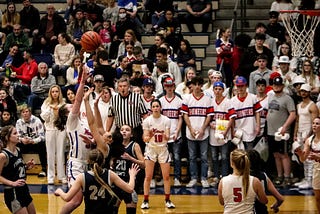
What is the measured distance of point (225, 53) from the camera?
17.3 m

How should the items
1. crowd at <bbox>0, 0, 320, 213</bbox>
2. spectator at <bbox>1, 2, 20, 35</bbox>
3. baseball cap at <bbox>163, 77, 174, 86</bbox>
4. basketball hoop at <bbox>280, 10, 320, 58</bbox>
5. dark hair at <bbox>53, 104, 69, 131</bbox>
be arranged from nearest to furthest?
dark hair at <bbox>53, 104, 69, 131</bbox>
crowd at <bbox>0, 0, 320, 213</bbox>
baseball cap at <bbox>163, 77, 174, 86</bbox>
basketball hoop at <bbox>280, 10, 320, 58</bbox>
spectator at <bbox>1, 2, 20, 35</bbox>

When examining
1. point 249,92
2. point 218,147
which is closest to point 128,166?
point 218,147

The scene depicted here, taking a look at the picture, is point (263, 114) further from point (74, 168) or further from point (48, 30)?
point (48, 30)

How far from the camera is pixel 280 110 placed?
15.4 metres

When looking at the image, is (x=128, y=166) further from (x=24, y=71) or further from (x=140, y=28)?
(x=140, y=28)

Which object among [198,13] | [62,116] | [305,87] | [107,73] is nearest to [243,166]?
[62,116]

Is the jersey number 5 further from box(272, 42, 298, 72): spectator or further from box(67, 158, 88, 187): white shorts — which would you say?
box(272, 42, 298, 72): spectator

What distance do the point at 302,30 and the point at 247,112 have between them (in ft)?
9.57

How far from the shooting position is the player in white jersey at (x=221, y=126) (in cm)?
1511

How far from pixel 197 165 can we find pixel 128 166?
4612 millimetres

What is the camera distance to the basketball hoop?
55.6 ft

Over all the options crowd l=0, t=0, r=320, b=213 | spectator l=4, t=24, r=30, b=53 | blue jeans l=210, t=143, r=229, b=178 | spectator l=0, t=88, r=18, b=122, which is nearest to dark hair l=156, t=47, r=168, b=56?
crowd l=0, t=0, r=320, b=213

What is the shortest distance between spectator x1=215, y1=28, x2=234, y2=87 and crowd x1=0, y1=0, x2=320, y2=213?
0.08 feet

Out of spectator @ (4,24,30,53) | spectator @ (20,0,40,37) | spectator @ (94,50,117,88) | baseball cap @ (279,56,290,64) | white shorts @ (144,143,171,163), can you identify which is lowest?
white shorts @ (144,143,171,163)
